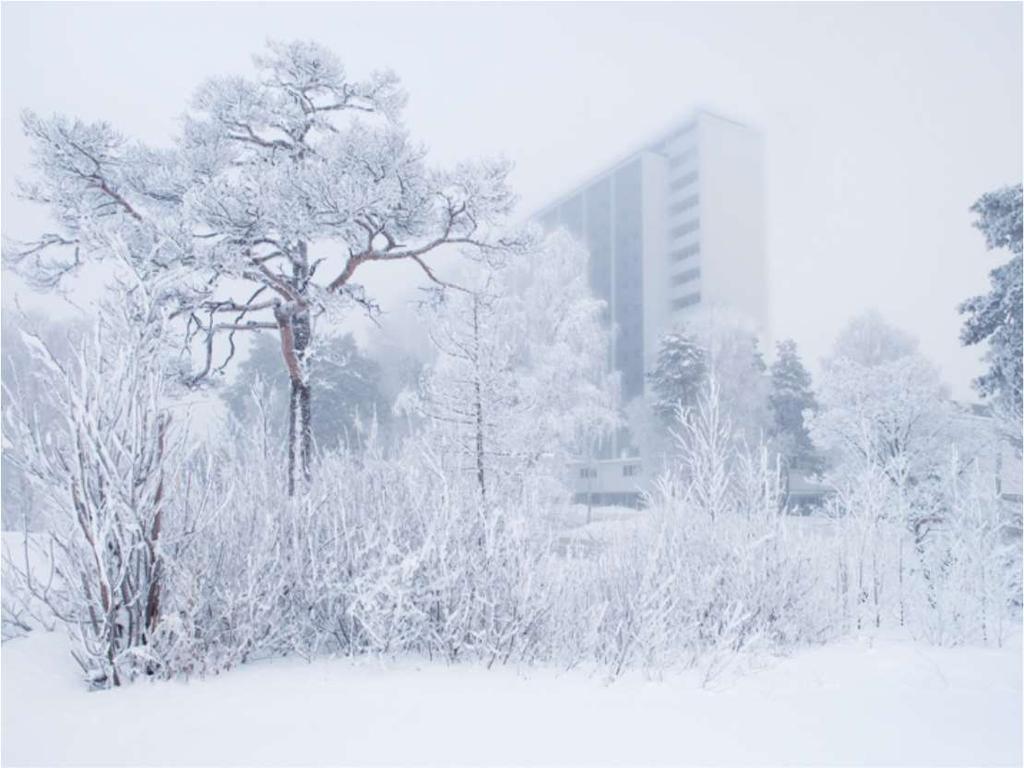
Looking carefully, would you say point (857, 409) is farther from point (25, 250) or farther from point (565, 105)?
point (25, 250)

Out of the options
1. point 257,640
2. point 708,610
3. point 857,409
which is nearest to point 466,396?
point 708,610

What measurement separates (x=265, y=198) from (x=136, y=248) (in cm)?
218

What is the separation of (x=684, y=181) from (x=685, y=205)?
1.32 m

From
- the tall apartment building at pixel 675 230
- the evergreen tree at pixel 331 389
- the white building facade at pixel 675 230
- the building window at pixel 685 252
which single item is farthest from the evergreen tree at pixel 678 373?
the building window at pixel 685 252

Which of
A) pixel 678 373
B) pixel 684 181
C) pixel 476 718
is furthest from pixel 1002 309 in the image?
pixel 684 181

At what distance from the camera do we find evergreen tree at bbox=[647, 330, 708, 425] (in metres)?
26.0

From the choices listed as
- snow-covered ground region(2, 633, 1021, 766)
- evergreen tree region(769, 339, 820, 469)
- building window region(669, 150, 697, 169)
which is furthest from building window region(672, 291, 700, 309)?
snow-covered ground region(2, 633, 1021, 766)

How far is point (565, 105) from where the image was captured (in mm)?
22562

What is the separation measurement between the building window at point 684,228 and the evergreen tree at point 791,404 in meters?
12.4

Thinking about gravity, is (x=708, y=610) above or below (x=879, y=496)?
below

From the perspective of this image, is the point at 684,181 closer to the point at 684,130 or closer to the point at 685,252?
the point at 684,130

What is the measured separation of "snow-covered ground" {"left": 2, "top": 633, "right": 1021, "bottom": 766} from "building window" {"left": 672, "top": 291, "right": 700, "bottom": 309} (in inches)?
1347

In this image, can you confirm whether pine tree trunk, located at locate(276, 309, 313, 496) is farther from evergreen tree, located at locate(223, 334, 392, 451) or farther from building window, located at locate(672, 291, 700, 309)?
building window, located at locate(672, 291, 700, 309)

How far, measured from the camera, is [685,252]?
3938 centimetres
